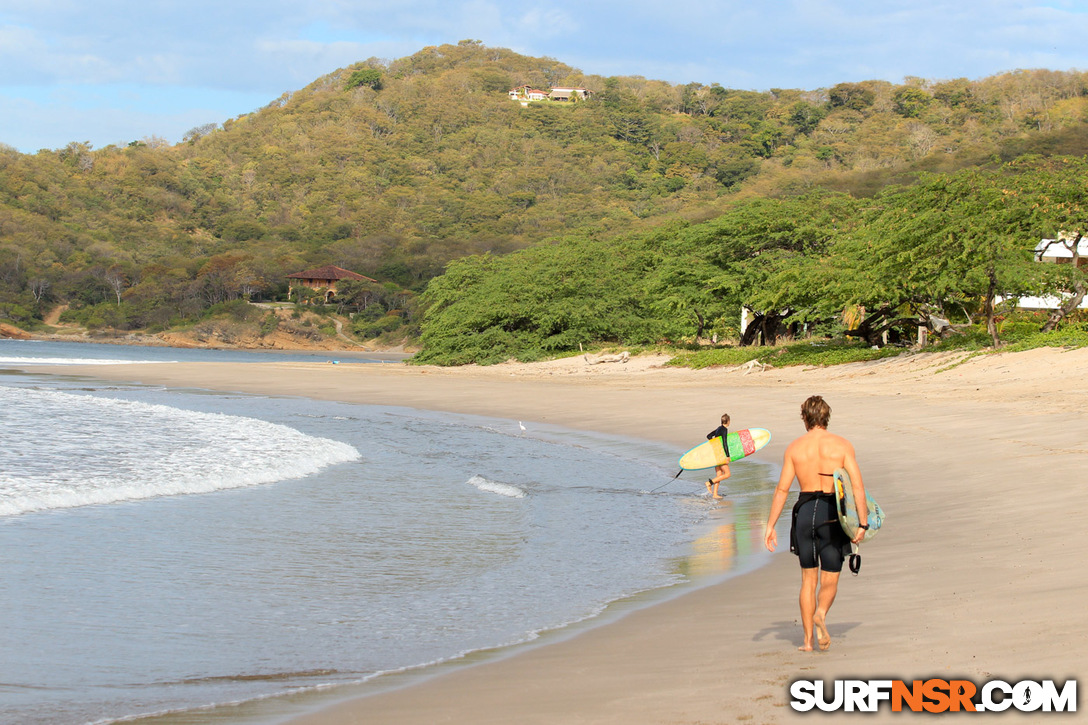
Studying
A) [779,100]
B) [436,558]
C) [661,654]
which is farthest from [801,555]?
[779,100]

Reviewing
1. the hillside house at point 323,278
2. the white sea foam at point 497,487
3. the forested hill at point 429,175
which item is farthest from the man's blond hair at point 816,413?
the hillside house at point 323,278

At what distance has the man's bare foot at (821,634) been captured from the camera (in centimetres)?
529

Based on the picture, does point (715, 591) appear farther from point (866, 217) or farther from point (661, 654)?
point (866, 217)

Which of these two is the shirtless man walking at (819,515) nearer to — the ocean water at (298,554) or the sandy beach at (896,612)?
the sandy beach at (896,612)

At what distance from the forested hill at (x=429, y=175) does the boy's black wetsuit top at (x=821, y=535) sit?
7596 cm

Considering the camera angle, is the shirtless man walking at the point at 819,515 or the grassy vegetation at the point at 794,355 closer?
the shirtless man walking at the point at 819,515

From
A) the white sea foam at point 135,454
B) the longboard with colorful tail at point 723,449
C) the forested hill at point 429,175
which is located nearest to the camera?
the white sea foam at point 135,454

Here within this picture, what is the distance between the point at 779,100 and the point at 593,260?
15031cm

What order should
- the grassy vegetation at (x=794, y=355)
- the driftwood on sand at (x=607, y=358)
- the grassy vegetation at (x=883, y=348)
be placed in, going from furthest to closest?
1. the driftwood on sand at (x=607, y=358)
2. the grassy vegetation at (x=794, y=355)
3. the grassy vegetation at (x=883, y=348)

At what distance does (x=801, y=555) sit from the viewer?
18.2ft

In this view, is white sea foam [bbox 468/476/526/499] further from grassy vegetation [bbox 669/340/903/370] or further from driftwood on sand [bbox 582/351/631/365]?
driftwood on sand [bbox 582/351/631/365]

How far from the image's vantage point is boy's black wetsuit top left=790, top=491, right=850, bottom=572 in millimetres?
5453

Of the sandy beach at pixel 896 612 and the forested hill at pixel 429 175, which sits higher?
the forested hill at pixel 429 175

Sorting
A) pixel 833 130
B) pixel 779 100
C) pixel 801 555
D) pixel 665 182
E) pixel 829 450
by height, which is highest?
pixel 779 100
